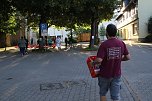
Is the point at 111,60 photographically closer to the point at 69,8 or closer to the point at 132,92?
the point at 132,92

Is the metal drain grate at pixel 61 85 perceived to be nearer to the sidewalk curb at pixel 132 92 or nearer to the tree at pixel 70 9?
the sidewalk curb at pixel 132 92

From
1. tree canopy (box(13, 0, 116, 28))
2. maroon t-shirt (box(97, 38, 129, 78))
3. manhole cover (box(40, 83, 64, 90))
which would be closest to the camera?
maroon t-shirt (box(97, 38, 129, 78))

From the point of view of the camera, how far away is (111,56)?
6.49 m

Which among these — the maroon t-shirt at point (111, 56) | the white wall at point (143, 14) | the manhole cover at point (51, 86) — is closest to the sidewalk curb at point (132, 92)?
the manhole cover at point (51, 86)

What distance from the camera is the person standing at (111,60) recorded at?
6.45 meters

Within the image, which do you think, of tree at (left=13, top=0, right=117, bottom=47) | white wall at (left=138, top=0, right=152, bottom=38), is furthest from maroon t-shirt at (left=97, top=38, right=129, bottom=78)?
white wall at (left=138, top=0, right=152, bottom=38)

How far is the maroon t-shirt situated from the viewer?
644cm

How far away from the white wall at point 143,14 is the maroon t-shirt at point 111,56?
46569 mm

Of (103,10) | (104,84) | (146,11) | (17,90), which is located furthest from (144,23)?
(104,84)

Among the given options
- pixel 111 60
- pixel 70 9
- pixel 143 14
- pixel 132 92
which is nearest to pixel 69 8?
pixel 70 9

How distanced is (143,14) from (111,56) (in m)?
47.2

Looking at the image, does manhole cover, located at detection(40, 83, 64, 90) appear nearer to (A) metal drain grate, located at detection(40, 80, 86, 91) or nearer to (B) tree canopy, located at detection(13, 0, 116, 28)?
(A) metal drain grate, located at detection(40, 80, 86, 91)

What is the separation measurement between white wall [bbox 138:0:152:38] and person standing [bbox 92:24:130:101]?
153 ft

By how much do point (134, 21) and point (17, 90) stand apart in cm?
4784
